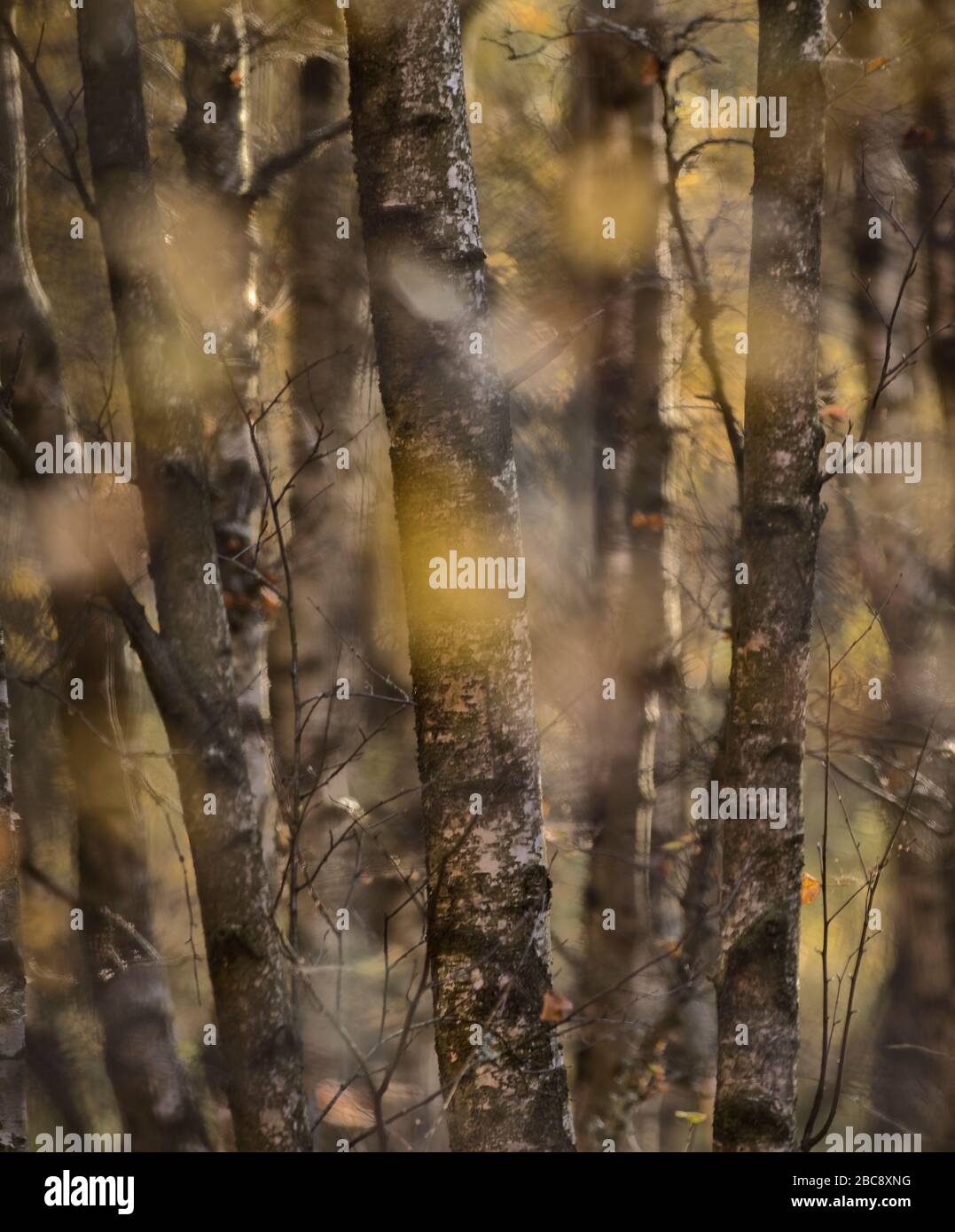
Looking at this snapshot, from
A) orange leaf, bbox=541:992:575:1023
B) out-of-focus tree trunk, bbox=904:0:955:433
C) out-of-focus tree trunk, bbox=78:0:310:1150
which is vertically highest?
out-of-focus tree trunk, bbox=904:0:955:433

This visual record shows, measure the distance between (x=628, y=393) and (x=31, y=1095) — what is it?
463 cm

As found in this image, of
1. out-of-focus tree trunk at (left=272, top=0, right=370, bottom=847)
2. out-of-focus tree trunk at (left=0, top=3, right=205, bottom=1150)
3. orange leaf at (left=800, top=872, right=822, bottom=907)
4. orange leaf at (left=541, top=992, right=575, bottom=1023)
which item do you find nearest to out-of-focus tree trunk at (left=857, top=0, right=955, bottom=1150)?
orange leaf at (left=800, top=872, right=822, bottom=907)

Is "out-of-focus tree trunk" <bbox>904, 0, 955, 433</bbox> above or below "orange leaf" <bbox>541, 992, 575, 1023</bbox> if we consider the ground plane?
above

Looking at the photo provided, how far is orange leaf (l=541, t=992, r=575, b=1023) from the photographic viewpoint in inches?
74.0

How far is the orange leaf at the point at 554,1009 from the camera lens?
1881 millimetres

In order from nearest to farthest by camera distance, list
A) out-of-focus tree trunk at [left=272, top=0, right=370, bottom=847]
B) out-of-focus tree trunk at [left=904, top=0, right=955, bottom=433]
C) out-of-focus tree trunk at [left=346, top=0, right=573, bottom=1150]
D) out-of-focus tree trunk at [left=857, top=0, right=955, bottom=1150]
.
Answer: out-of-focus tree trunk at [left=346, top=0, right=573, bottom=1150] < out-of-focus tree trunk at [left=904, top=0, right=955, bottom=433] < out-of-focus tree trunk at [left=857, top=0, right=955, bottom=1150] < out-of-focus tree trunk at [left=272, top=0, right=370, bottom=847]

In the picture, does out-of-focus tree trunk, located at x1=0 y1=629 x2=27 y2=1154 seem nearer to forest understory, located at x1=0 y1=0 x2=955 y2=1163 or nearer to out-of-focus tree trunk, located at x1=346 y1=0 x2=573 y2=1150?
forest understory, located at x1=0 y1=0 x2=955 y2=1163

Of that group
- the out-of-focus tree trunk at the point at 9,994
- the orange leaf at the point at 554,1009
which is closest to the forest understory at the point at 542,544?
the out-of-focus tree trunk at the point at 9,994

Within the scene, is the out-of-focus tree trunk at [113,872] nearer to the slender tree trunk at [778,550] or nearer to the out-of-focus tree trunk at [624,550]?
the out-of-focus tree trunk at [624,550]

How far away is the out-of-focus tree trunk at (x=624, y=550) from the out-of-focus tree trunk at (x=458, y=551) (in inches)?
142

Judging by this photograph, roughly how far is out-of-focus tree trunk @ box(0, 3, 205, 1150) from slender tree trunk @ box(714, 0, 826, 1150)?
114 inches

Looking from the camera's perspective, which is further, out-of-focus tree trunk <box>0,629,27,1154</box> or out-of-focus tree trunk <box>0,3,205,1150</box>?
out-of-focus tree trunk <box>0,3,205,1150</box>
